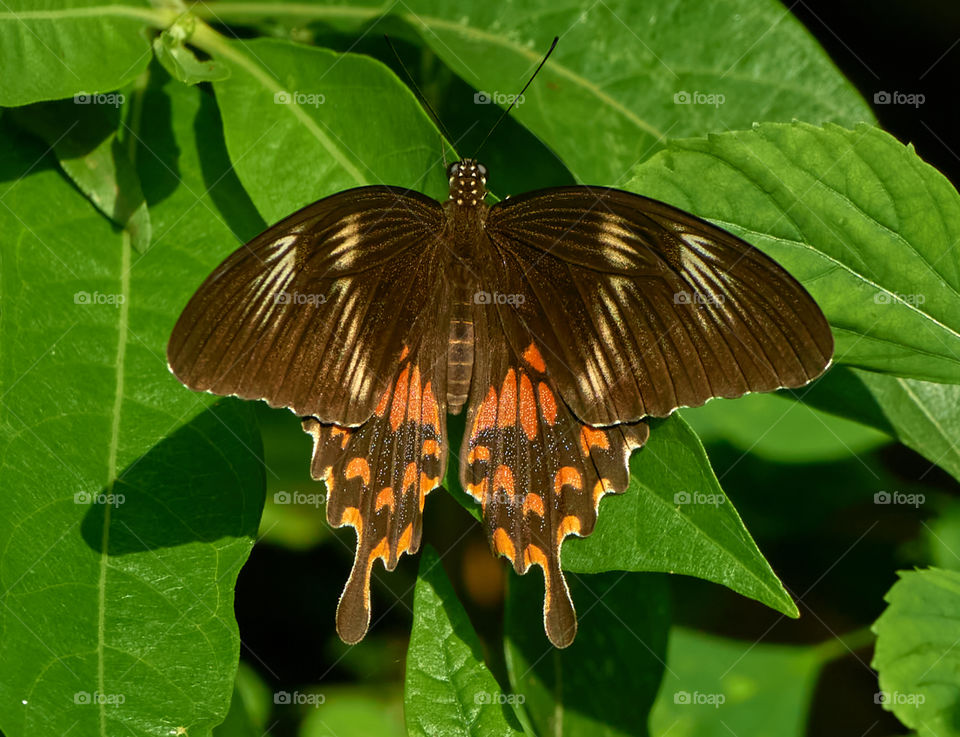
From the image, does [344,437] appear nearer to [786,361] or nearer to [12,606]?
[12,606]

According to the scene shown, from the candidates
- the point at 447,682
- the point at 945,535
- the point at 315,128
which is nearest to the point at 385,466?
the point at 447,682

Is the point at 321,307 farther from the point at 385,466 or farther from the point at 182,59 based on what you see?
the point at 182,59

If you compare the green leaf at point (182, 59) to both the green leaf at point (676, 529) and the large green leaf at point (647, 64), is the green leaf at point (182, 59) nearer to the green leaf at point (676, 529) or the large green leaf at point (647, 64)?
the large green leaf at point (647, 64)

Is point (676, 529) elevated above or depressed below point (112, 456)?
below

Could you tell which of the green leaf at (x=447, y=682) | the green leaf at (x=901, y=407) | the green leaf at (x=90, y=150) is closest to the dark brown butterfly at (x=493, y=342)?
the green leaf at (x=447, y=682)

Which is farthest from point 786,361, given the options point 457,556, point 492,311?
point 457,556

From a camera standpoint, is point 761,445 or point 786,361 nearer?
point 786,361
